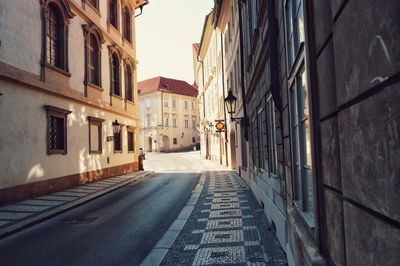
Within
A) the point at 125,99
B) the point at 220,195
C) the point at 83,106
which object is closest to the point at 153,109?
the point at 125,99

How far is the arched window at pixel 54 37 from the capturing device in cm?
1440

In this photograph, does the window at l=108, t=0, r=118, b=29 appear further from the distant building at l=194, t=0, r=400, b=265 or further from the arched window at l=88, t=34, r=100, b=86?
the distant building at l=194, t=0, r=400, b=265

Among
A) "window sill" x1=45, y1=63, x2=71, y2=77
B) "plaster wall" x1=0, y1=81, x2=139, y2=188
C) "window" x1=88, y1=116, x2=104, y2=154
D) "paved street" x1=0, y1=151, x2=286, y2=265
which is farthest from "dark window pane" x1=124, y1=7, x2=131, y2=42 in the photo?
"paved street" x1=0, y1=151, x2=286, y2=265

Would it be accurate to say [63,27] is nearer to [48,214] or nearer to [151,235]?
[48,214]

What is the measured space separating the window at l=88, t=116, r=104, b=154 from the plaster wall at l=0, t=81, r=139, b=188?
12.4 inches

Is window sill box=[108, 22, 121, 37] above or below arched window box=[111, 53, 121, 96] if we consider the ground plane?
above

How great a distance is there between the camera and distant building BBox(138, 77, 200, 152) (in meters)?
66.6

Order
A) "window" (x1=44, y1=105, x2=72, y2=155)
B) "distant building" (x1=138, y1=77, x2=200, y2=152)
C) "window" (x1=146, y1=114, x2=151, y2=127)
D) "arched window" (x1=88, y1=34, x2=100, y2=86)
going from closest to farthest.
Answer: "window" (x1=44, y1=105, x2=72, y2=155)
"arched window" (x1=88, y1=34, x2=100, y2=86)
"distant building" (x1=138, y1=77, x2=200, y2=152)
"window" (x1=146, y1=114, x2=151, y2=127)

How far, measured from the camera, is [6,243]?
6977 mm

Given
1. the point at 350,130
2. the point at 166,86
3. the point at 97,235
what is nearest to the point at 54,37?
the point at 97,235

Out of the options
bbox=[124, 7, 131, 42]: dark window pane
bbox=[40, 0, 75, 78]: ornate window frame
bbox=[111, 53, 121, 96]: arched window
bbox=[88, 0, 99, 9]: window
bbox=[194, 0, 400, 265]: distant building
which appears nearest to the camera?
bbox=[194, 0, 400, 265]: distant building

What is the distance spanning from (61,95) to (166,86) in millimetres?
55411

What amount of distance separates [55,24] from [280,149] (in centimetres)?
1273

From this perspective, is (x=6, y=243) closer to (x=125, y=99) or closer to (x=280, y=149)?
(x=280, y=149)
